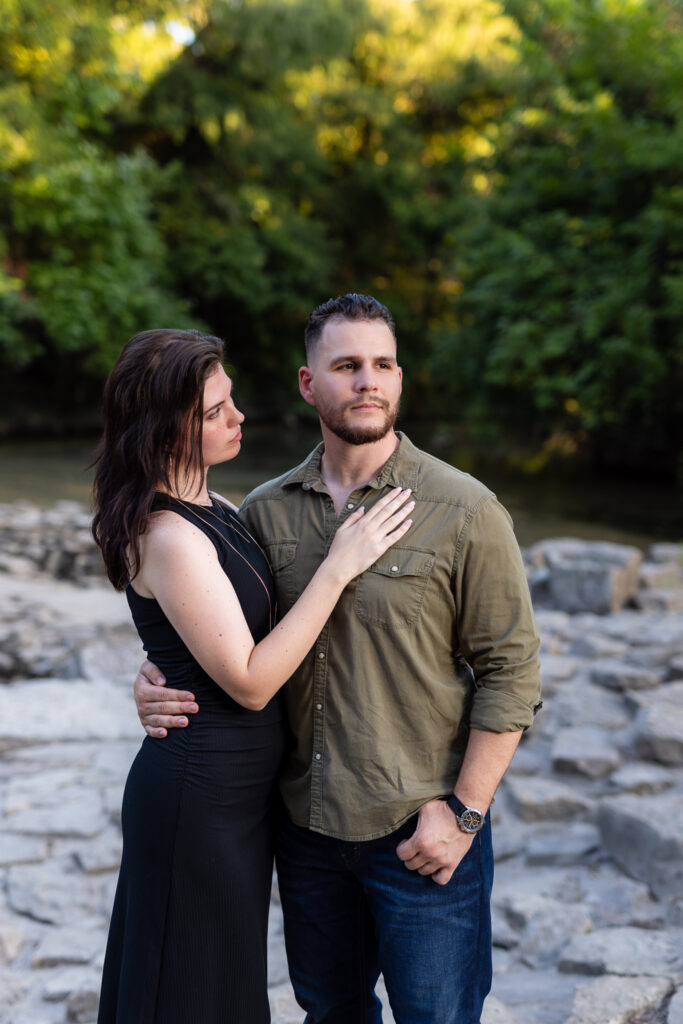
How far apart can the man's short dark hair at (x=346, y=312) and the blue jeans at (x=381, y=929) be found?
1.26m

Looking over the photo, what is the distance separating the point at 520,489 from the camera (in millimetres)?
19094

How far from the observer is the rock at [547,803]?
181 inches

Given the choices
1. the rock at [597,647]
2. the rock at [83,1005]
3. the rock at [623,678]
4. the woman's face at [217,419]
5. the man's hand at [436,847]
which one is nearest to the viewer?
the man's hand at [436,847]

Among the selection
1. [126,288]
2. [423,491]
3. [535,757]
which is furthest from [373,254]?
[423,491]

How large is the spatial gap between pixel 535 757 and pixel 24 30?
19804 mm

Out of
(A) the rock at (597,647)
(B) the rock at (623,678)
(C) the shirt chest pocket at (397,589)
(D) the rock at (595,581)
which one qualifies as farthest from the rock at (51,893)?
(D) the rock at (595,581)

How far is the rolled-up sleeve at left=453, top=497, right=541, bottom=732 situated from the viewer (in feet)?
7.25

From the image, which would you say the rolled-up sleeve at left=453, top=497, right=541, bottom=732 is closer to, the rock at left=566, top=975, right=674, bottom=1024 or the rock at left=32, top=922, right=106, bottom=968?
the rock at left=566, top=975, right=674, bottom=1024

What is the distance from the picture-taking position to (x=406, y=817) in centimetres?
221

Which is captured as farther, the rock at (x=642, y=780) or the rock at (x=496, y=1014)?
the rock at (x=642, y=780)

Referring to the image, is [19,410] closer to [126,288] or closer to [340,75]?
[126,288]

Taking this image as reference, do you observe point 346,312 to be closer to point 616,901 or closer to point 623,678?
point 616,901

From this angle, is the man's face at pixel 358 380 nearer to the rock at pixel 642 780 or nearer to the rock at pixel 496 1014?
the rock at pixel 496 1014

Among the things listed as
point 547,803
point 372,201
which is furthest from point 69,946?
point 372,201
